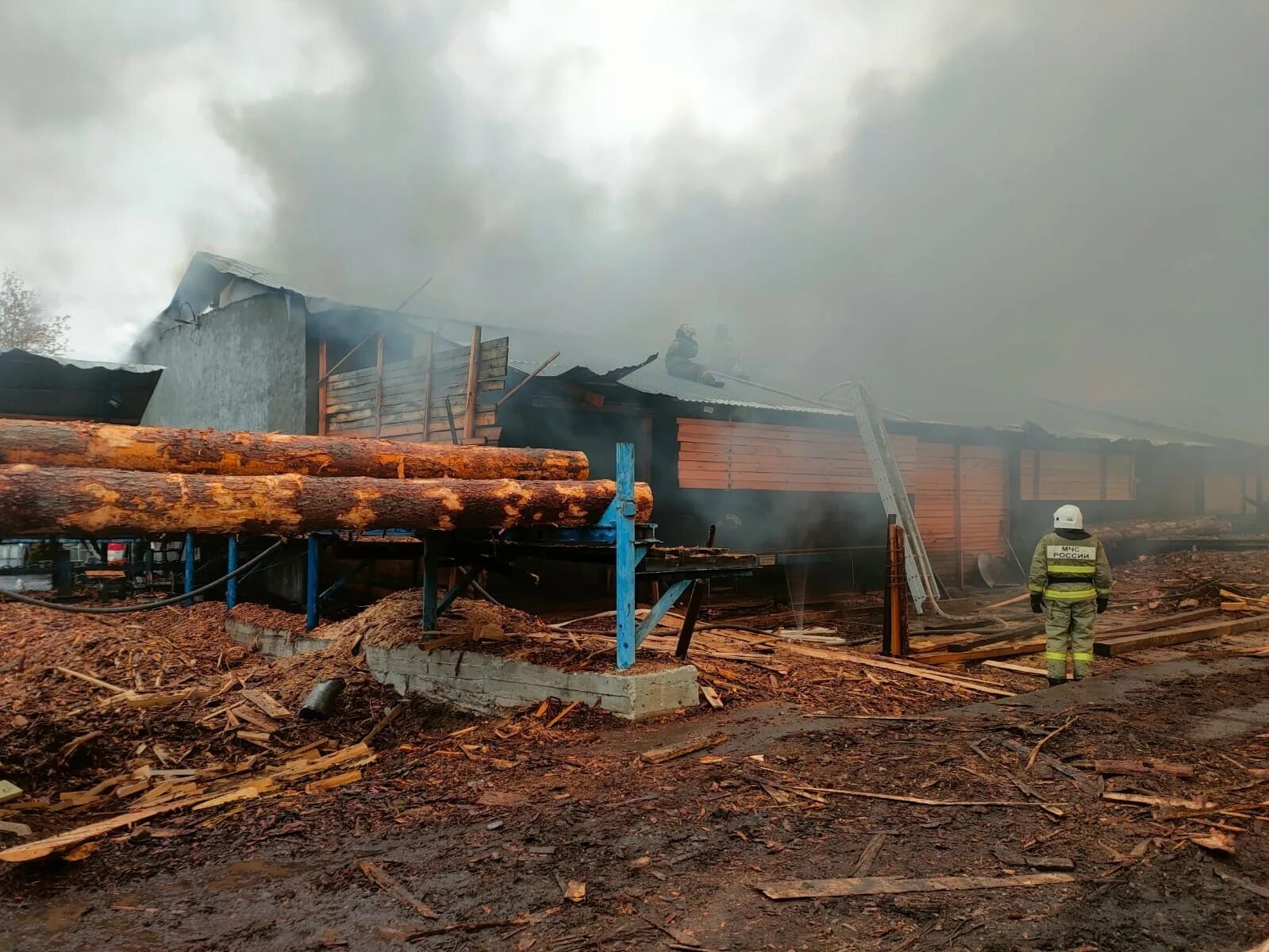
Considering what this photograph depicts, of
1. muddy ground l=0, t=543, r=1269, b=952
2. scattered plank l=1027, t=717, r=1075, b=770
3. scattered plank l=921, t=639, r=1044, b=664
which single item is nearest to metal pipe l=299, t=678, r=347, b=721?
muddy ground l=0, t=543, r=1269, b=952

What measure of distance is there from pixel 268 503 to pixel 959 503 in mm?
14632

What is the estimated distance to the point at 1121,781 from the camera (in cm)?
484

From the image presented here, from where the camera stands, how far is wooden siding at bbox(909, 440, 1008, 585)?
1608cm

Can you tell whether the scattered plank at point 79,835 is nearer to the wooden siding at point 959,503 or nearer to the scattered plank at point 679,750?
the scattered plank at point 679,750

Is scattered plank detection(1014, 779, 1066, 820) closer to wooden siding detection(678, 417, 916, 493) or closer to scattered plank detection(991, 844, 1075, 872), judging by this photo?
scattered plank detection(991, 844, 1075, 872)

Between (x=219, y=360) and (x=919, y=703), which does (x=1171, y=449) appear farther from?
Answer: (x=219, y=360)

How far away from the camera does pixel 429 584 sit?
848 centimetres

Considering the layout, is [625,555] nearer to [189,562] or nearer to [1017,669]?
[1017,669]

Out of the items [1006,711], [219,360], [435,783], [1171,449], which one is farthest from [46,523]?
[1171,449]

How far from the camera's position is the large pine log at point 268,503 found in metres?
4.14

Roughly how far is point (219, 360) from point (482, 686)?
11.8m

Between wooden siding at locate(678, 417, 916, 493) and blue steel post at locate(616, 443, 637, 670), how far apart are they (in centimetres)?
568

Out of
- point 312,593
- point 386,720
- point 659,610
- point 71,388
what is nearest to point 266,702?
point 386,720

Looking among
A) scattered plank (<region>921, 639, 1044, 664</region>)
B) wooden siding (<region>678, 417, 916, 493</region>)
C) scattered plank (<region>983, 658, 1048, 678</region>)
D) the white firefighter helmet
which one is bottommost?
scattered plank (<region>983, 658, 1048, 678</region>)
